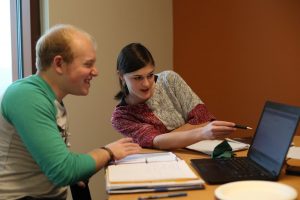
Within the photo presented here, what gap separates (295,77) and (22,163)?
93.4 inches

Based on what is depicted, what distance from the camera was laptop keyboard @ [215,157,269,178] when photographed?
109 cm

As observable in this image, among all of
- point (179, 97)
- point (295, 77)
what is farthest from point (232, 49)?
point (179, 97)

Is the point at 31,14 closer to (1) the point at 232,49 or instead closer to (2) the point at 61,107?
(2) the point at 61,107

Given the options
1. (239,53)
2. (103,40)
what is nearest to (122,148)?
(103,40)

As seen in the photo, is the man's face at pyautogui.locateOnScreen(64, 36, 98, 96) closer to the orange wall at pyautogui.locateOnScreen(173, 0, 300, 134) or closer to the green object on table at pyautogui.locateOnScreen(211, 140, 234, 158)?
the green object on table at pyautogui.locateOnScreen(211, 140, 234, 158)

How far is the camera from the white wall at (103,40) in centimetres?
234

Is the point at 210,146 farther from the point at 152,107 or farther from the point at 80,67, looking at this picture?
the point at 80,67

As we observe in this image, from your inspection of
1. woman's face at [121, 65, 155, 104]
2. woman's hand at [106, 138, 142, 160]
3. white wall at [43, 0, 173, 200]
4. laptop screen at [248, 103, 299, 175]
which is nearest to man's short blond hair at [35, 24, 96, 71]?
woman's hand at [106, 138, 142, 160]

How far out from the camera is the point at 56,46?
4.10 ft

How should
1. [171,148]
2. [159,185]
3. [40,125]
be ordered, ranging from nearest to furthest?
[159,185] → [40,125] → [171,148]

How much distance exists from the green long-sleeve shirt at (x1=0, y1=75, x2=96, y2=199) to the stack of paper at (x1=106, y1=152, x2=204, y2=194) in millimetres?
123

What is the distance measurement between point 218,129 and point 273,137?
296mm

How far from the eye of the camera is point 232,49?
2.92 m

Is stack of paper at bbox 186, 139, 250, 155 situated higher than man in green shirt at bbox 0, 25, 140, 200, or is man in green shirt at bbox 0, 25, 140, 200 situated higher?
man in green shirt at bbox 0, 25, 140, 200
